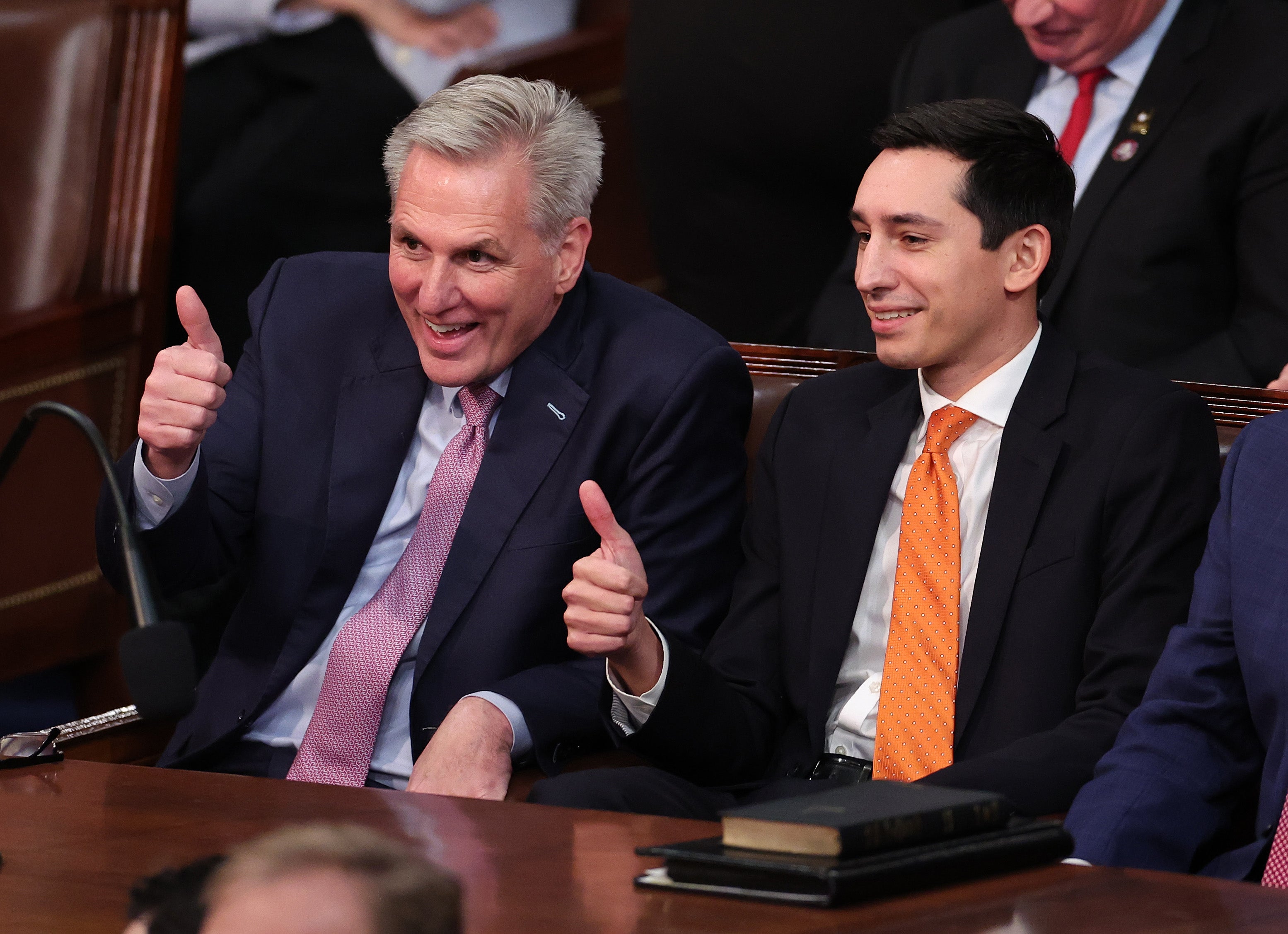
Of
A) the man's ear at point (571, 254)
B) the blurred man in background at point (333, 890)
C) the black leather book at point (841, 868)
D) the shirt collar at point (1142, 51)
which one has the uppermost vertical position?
the shirt collar at point (1142, 51)

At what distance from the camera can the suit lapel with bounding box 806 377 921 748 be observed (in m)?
1.98

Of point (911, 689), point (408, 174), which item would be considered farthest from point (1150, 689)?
point (408, 174)

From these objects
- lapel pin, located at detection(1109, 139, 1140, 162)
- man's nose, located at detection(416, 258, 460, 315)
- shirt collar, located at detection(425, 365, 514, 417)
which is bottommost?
shirt collar, located at detection(425, 365, 514, 417)

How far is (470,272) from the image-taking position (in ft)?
7.06

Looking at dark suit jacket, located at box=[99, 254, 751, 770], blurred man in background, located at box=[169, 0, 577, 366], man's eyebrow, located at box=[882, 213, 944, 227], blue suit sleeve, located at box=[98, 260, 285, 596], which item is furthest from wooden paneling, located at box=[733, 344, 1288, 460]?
blurred man in background, located at box=[169, 0, 577, 366]

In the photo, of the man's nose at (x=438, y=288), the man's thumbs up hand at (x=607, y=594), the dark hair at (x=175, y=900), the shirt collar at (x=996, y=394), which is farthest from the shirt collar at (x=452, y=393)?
the dark hair at (x=175, y=900)

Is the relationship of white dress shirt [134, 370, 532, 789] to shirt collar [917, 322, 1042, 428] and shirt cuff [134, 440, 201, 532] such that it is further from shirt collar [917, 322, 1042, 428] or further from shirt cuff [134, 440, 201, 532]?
shirt collar [917, 322, 1042, 428]

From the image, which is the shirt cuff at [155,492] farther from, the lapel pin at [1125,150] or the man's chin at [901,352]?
the lapel pin at [1125,150]

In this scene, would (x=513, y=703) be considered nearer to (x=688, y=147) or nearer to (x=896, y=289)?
(x=896, y=289)

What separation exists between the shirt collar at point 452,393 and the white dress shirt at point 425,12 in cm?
153

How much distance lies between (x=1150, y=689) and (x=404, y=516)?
0.99 meters

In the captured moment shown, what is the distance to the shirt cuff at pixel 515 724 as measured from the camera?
75.6 inches

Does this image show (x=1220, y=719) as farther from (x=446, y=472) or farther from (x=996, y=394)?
(x=446, y=472)

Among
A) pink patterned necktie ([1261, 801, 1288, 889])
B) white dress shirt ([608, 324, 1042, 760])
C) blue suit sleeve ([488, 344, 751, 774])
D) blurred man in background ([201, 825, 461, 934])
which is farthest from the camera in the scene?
blue suit sleeve ([488, 344, 751, 774])
